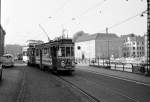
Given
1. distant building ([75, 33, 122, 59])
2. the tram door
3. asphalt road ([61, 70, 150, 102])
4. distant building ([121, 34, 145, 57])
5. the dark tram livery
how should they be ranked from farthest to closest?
1. distant building ([121, 34, 145, 57])
2. distant building ([75, 33, 122, 59])
3. the tram door
4. the dark tram livery
5. asphalt road ([61, 70, 150, 102])

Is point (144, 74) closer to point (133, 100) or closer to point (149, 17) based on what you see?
point (149, 17)

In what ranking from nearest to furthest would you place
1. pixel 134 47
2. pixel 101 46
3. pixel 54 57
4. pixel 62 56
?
pixel 62 56 < pixel 54 57 < pixel 101 46 < pixel 134 47

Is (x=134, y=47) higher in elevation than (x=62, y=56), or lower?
higher

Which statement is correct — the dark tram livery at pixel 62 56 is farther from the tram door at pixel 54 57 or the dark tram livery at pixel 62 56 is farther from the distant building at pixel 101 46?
the distant building at pixel 101 46

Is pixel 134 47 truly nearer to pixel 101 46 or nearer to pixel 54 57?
pixel 101 46

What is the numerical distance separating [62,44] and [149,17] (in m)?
8.36

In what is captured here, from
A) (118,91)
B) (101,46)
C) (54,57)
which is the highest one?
(101,46)

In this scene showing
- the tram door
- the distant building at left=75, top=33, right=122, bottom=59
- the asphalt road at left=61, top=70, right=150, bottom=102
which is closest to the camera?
the asphalt road at left=61, top=70, right=150, bottom=102

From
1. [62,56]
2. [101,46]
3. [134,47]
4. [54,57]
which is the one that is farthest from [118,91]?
[134,47]

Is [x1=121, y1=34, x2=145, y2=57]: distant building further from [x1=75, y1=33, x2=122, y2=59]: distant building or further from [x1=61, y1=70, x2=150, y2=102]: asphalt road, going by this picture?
[x1=61, y1=70, x2=150, y2=102]: asphalt road

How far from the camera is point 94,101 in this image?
9469 millimetres

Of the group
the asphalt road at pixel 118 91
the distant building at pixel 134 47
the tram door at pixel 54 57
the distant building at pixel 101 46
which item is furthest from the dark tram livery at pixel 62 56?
the distant building at pixel 134 47

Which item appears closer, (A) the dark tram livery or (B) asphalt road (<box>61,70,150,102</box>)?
(B) asphalt road (<box>61,70,150,102</box>)

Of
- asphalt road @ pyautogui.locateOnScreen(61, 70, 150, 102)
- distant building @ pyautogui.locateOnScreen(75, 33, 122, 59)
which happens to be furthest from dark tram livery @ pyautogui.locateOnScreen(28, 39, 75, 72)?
distant building @ pyautogui.locateOnScreen(75, 33, 122, 59)
